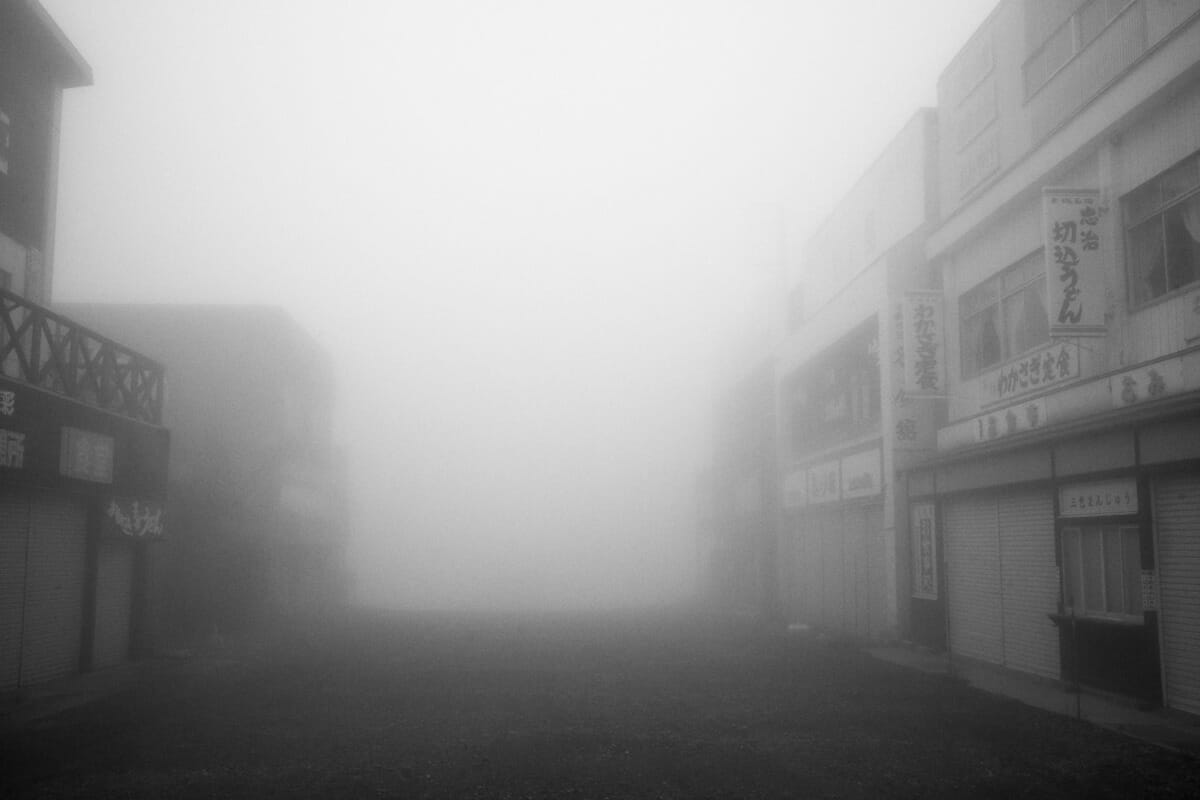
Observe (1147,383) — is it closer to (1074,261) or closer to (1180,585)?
(1074,261)

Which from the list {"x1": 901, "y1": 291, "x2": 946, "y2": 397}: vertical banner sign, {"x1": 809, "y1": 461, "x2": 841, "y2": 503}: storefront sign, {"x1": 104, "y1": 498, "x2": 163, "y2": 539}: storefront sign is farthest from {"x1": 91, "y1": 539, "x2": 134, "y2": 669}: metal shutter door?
{"x1": 809, "y1": 461, "x2": 841, "y2": 503}: storefront sign

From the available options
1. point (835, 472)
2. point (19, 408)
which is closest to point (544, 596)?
point (835, 472)

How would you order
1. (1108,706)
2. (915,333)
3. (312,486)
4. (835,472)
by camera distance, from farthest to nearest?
(312,486), (835,472), (915,333), (1108,706)

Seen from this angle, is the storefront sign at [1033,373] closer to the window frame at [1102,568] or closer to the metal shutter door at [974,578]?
the metal shutter door at [974,578]

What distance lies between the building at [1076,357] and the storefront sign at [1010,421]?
0.05m

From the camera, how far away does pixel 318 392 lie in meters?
50.6

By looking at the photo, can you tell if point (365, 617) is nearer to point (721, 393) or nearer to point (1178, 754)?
point (721, 393)

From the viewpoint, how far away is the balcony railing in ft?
58.2

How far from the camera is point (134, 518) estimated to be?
22.4 meters

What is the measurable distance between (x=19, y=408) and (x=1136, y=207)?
17896 mm

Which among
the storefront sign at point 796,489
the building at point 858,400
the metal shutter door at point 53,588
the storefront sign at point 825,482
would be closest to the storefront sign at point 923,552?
the building at point 858,400

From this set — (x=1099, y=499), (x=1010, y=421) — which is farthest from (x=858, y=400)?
(x=1099, y=499)

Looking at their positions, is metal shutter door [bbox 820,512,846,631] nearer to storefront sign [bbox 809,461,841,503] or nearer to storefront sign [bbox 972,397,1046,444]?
storefront sign [bbox 809,461,841,503]

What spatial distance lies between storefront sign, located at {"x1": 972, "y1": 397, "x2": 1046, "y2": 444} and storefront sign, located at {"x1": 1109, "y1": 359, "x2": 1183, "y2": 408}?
2.63 meters
